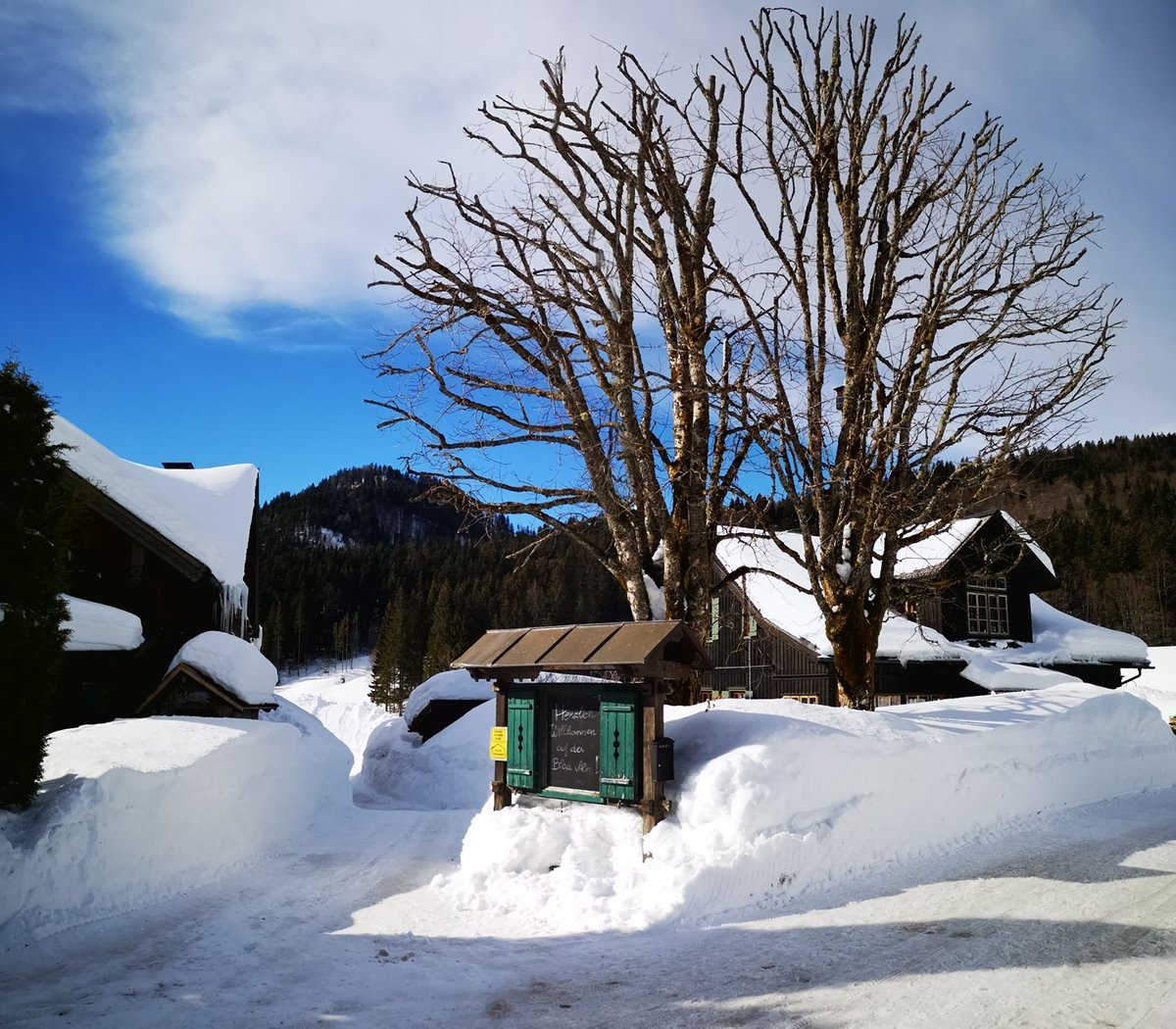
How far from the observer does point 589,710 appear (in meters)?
9.12

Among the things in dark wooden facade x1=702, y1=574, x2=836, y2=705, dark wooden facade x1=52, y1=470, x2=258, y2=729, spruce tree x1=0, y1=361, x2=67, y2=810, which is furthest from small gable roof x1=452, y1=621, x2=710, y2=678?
dark wooden facade x1=702, y1=574, x2=836, y2=705

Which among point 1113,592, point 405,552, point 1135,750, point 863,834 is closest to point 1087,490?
point 1113,592

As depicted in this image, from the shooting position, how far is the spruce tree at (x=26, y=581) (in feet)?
27.4

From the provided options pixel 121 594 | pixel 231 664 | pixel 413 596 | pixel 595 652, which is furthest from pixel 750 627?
pixel 413 596

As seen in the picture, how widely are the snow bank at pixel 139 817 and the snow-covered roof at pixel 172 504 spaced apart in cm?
550

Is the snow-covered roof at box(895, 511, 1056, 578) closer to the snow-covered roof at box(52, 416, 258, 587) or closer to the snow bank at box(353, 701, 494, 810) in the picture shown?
the snow bank at box(353, 701, 494, 810)

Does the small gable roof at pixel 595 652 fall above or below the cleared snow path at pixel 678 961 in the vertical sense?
above

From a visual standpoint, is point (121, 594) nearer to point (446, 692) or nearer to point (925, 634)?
point (446, 692)

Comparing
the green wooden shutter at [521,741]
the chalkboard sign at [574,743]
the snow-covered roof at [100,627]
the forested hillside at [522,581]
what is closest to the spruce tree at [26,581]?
the green wooden shutter at [521,741]

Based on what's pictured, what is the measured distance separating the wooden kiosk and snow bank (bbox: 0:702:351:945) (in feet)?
12.0

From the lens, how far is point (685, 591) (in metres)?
11.8

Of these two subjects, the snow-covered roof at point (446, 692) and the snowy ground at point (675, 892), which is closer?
the snowy ground at point (675, 892)

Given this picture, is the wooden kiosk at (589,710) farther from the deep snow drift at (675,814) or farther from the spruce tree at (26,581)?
the spruce tree at (26,581)

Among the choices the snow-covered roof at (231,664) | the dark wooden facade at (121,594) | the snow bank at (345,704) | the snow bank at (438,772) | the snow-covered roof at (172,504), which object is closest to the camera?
the snow-covered roof at (231,664)
